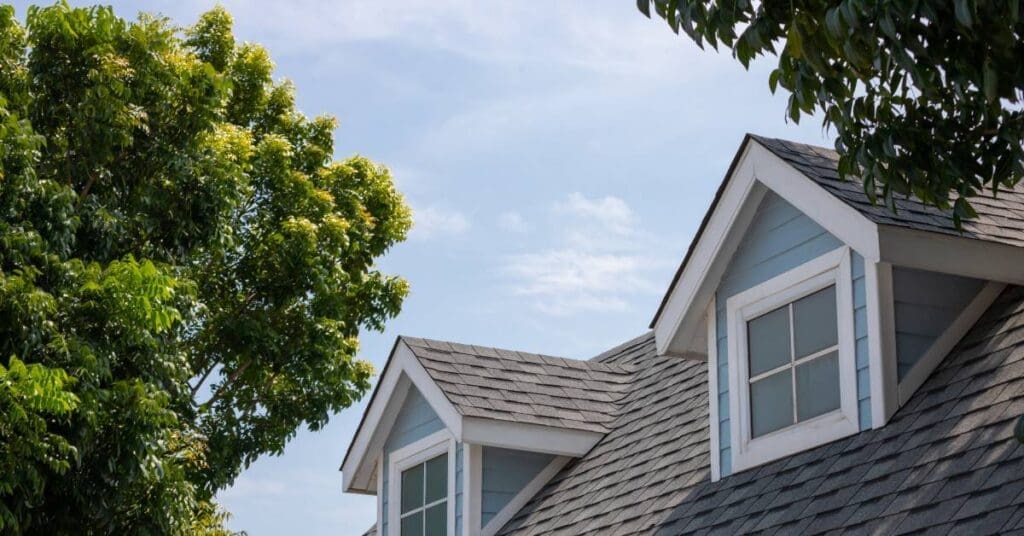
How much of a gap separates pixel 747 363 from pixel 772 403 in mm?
400

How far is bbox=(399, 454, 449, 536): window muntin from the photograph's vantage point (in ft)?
39.6

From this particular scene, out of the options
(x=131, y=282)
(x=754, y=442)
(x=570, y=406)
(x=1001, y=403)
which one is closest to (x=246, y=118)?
(x=131, y=282)

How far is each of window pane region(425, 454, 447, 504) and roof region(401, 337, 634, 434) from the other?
72 centimetres

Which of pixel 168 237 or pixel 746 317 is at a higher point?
pixel 168 237

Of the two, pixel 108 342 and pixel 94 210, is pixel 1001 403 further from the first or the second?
pixel 94 210

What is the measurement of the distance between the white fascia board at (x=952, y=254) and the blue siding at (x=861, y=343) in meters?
0.26

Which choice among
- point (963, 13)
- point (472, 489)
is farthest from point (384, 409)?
point (963, 13)

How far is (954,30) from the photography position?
18.4ft

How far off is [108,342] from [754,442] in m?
6.43

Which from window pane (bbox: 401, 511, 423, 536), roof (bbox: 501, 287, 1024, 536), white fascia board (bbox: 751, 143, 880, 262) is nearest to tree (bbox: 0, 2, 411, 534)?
window pane (bbox: 401, 511, 423, 536)

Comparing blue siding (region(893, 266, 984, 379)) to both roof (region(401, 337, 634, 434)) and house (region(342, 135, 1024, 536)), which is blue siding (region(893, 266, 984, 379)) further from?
roof (region(401, 337, 634, 434))

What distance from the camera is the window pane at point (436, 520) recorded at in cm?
1197

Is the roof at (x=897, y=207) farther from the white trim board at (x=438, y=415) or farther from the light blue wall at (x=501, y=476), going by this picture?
the light blue wall at (x=501, y=476)

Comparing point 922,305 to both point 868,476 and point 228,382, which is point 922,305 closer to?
point 868,476
